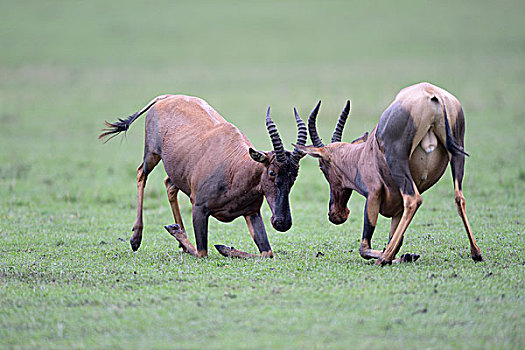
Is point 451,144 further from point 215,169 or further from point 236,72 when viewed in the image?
point 236,72

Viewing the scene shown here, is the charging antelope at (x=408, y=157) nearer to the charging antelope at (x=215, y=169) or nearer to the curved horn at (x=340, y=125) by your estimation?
the charging antelope at (x=215, y=169)

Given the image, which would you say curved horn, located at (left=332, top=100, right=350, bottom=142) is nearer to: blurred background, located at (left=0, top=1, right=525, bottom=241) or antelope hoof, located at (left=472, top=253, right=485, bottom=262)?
antelope hoof, located at (left=472, top=253, right=485, bottom=262)

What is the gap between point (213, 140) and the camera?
9703 millimetres

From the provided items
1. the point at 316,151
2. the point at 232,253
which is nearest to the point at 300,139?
the point at 316,151

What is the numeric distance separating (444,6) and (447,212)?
52752 mm

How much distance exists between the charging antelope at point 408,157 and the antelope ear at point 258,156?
43 centimetres

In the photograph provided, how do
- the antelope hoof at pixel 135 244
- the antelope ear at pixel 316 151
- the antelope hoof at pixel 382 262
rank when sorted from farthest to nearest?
1. the antelope hoof at pixel 135 244
2. the antelope ear at pixel 316 151
3. the antelope hoof at pixel 382 262

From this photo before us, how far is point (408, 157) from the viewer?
8.09 metres

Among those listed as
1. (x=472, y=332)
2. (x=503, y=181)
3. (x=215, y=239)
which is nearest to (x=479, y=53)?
(x=503, y=181)

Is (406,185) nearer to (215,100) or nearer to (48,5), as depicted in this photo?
(215,100)

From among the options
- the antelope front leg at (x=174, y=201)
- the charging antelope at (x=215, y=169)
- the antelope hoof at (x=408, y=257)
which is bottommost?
the antelope hoof at (x=408, y=257)

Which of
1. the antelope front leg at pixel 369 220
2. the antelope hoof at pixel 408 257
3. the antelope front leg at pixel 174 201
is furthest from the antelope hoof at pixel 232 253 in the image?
the antelope hoof at pixel 408 257

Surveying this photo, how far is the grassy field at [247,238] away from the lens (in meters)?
6.14

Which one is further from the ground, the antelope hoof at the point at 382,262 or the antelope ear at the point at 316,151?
the antelope ear at the point at 316,151
